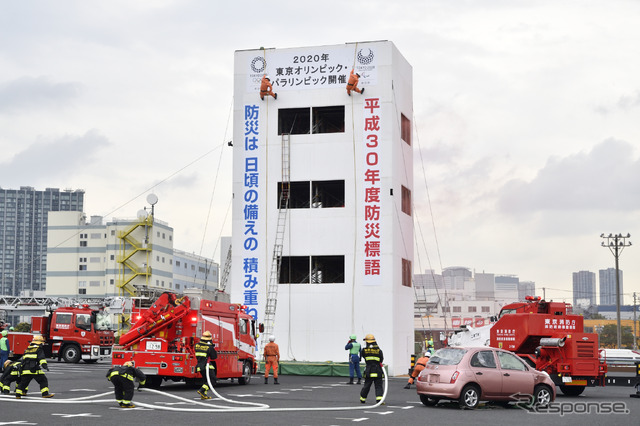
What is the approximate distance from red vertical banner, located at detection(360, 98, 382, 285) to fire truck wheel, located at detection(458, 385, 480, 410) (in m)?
22.7

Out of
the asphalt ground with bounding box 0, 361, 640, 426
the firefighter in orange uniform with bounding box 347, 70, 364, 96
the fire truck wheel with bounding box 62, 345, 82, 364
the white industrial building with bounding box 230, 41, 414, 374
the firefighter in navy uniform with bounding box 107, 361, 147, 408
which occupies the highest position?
the firefighter in orange uniform with bounding box 347, 70, 364, 96

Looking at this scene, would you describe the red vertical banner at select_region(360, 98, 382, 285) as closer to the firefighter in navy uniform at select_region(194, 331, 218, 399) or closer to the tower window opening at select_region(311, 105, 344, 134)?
the tower window opening at select_region(311, 105, 344, 134)

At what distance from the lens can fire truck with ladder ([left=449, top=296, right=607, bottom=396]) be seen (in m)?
28.1

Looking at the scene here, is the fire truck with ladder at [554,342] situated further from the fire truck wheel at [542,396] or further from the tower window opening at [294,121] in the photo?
the tower window opening at [294,121]

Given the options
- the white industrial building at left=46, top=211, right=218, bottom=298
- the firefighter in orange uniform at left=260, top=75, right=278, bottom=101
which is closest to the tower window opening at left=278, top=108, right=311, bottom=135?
the firefighter in orange uniform at left=260, top=75, right=278, bottom=101

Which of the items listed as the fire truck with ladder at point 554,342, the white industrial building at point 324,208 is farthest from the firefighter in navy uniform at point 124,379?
the white industrial building at point 324,208

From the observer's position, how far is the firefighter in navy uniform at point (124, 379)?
19.5m

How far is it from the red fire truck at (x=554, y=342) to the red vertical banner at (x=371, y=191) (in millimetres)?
12679

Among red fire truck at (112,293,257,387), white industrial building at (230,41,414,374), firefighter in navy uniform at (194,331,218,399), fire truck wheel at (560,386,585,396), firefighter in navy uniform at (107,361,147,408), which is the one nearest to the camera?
firefighter in navy uniform at (107,361,147,408)

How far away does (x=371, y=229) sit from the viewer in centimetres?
4403

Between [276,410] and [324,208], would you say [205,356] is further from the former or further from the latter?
[324,208]

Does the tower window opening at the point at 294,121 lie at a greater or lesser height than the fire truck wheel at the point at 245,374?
greater

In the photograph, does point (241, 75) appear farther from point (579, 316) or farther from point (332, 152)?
point (579, 316)

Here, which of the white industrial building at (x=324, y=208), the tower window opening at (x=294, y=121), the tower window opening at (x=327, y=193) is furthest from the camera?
the tower window opening at (x=294, y=121)
